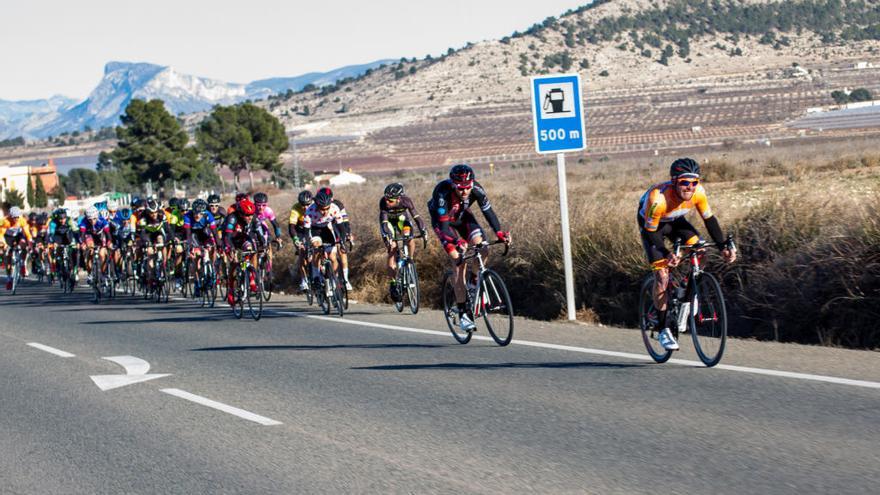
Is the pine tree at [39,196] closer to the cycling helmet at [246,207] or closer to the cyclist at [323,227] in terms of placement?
the cycling helmet at [246,207]

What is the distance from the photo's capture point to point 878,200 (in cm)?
1161

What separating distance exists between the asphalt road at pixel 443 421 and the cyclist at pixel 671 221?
0.66 metres

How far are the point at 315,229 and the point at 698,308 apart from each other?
766 centimetres

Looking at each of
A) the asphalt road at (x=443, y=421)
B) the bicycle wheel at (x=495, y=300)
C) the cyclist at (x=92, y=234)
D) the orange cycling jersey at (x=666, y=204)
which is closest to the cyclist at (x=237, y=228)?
the asphalt road at (x=443, y=421)

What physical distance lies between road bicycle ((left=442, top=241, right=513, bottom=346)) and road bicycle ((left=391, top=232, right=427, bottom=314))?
12.0 ft

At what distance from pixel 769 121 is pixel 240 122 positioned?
167 feet

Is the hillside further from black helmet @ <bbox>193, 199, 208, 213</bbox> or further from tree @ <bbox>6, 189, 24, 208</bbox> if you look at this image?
black helmet @ <bbox>193, 199, 208, 213</bbox>

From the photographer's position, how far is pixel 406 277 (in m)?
15.9

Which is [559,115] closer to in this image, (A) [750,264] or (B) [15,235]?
(A) [750,264]

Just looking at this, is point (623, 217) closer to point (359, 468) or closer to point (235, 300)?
point (235, 300)

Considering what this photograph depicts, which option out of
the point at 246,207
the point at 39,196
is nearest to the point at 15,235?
the point at 246,207

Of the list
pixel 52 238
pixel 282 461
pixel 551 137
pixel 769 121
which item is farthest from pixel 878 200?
pixel 769 121

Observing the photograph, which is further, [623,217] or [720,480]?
[623,217]

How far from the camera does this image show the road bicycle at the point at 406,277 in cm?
1572
